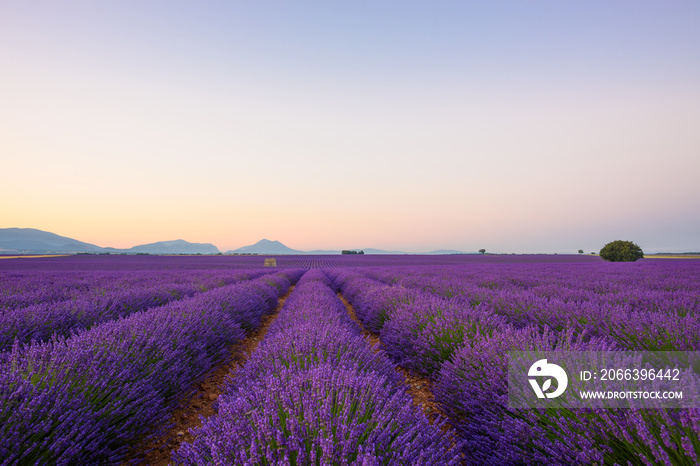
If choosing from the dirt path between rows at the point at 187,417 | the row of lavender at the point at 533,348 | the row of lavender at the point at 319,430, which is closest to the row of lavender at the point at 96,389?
the dirt path between rows at the point at 187,417

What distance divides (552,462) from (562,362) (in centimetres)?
61

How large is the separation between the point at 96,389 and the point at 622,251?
44.1 m

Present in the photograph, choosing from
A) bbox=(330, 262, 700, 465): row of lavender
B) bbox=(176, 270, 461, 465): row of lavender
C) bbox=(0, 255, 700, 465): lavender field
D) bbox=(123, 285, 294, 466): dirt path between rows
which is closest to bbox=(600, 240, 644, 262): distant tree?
bbox=(330, 262, 700, 465): row of lavender

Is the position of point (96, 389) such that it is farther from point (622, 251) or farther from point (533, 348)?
point (622, 251)

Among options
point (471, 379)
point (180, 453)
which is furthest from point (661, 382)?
point (180, 453)

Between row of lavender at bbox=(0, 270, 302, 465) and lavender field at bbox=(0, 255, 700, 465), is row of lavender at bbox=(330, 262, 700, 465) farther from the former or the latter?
row of lavender at bbox=(0, 270, 302, 465)

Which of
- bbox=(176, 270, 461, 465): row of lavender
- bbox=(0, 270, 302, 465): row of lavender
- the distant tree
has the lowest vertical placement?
bbox=(0, 270, 302, 465): row of lavender

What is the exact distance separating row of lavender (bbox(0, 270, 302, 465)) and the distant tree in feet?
140

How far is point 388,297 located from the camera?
519 centimetres

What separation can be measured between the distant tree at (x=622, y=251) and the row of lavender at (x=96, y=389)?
4270 cm

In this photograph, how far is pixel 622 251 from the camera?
31625 mm

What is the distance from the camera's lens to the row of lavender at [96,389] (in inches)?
57.3

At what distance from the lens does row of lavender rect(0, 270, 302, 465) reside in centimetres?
146

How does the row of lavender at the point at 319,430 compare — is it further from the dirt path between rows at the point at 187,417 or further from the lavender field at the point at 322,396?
the dirt path between rows at the point at 187,417
